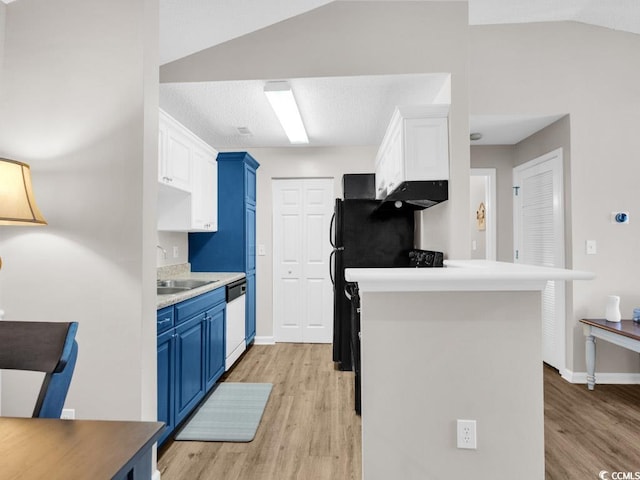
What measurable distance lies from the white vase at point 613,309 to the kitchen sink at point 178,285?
336 cm

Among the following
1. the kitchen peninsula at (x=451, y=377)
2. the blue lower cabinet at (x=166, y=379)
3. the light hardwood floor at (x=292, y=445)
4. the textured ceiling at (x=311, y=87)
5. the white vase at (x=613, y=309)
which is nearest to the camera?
the kitchen peninsula at (x=451, y=377)

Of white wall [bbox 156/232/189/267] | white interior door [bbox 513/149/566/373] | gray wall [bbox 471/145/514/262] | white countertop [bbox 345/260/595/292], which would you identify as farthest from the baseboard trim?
white wall [bbox 156/232/189/267]

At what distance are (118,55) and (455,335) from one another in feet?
6.68

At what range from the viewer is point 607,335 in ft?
9.77

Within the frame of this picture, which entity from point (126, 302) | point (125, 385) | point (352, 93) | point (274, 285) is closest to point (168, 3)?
point (352, 93)

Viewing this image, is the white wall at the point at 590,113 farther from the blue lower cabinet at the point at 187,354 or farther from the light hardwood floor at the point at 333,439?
the blue lower cabinet at the point at 187,354

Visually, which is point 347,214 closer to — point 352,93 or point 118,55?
point 352,93

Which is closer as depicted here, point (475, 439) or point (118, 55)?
point (475, 439)

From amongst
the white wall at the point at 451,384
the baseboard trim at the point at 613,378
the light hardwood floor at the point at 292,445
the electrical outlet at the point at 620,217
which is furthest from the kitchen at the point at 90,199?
the electrical outlet at the point at 620,217

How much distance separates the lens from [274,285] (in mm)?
4715

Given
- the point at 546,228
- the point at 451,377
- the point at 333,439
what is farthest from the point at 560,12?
the point at 333,439

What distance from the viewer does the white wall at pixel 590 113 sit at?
329 cm

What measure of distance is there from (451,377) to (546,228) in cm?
282

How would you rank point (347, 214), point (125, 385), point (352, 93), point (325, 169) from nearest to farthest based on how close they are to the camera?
point (125, 385), point (352, 93), point (347, 214), point (325, 169)
